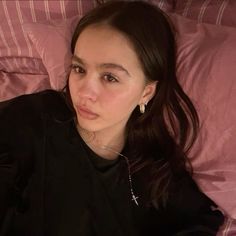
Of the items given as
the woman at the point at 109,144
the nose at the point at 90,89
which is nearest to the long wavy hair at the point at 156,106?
the woman at the point at 109,144

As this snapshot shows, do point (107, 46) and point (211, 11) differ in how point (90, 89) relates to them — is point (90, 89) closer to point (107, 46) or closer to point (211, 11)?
point (107, 46)

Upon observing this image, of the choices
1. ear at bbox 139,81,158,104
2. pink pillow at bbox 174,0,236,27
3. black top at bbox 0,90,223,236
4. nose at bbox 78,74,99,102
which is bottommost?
black top at bbox 0,90,223,236

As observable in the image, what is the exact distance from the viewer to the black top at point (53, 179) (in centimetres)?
101

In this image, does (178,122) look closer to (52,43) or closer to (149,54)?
(149,54)

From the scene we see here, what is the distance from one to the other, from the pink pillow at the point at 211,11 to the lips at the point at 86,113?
494mm

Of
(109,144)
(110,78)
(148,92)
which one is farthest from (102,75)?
(109,144)

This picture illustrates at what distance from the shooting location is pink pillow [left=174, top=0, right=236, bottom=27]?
112cm

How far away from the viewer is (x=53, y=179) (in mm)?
1036

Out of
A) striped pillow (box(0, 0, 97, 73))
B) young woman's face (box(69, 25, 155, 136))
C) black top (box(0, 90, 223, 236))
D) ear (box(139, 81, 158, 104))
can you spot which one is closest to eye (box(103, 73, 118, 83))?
young woman's face (box(69, 25, 155, 136))

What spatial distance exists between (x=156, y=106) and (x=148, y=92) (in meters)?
0.08

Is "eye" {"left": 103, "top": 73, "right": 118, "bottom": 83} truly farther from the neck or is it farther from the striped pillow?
the striped pillow

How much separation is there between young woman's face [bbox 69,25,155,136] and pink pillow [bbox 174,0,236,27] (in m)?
0.36

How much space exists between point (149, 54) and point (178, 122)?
244 mm

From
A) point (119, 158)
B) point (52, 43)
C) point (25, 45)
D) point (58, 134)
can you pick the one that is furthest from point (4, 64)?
point (119, 158)
